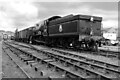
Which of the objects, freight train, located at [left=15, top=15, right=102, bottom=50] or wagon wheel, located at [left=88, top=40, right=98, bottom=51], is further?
wagon wheel, located at [left=88, top=40, right=98, bottom=51]

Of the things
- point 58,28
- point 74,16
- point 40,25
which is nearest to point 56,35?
point 58,28

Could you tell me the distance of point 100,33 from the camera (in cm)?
1616

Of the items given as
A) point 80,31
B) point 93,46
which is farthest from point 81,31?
point 93,46

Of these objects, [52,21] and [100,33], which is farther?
[52,21]

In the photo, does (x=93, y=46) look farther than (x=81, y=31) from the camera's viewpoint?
Yes

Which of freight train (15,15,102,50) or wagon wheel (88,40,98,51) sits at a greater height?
freight train (15,15,102,50)

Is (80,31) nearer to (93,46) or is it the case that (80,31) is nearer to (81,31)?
(81,31)

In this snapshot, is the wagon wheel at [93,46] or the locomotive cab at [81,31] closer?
the locomotive cab at [81,31]

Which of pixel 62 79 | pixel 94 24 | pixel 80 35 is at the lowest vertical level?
pixel 62 79

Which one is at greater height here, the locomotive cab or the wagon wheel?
the locomotive cab

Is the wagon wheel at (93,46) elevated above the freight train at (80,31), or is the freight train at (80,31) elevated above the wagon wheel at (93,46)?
the freight train at (80,31)

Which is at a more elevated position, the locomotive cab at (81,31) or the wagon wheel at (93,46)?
the locomotive cab at (81,31)

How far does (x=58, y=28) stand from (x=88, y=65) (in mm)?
10893

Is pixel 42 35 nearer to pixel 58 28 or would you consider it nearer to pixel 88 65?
pixel 58 28
